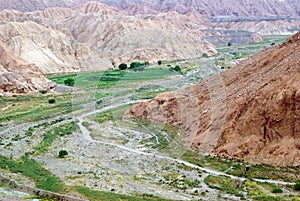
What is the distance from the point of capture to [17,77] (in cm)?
6962

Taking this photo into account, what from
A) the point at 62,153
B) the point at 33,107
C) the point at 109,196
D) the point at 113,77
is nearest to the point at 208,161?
the point at 109,196

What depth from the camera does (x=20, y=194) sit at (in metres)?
25.1

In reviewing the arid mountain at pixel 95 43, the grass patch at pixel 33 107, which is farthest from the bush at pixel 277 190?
the arid mountain at pixel 95 43

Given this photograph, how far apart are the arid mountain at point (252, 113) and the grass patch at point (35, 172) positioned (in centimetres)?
1110

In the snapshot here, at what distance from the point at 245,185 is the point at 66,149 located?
15.6 metres

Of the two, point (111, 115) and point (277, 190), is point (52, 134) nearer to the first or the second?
point (111, 115)

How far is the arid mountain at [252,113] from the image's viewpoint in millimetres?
28953

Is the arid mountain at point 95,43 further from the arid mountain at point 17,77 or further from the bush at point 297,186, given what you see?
the bush at point 297,186

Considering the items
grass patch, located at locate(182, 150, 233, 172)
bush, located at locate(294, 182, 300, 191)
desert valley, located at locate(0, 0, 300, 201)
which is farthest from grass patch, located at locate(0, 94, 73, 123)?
bush, located at locate(294, 182, 300, 191)

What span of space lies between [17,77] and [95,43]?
184 feet

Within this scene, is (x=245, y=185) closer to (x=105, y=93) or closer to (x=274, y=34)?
(x=105, y=93)

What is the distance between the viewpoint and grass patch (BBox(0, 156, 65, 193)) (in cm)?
2587

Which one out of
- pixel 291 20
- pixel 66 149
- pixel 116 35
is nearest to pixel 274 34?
pixel 291 20

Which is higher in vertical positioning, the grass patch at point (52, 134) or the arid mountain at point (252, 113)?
the arid mountain at point (252, 113)
